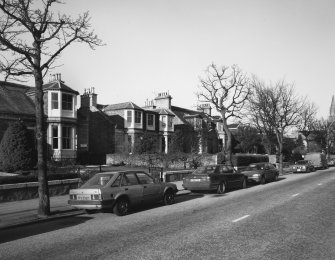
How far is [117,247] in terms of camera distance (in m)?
7.45

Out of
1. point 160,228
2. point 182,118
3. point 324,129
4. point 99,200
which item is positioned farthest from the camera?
point 324,129

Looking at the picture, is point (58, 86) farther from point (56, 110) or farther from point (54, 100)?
point (56, 110)

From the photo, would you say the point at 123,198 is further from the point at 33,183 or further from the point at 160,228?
the point at 33,183

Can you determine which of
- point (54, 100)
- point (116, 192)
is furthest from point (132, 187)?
point (54, 100)

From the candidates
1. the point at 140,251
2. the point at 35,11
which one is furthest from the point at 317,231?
the point at 35,11

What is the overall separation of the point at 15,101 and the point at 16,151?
13419mm

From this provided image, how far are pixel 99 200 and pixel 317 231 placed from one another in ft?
21.2

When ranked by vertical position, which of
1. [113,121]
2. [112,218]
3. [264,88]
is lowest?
[112,218]

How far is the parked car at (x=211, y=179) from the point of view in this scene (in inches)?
695

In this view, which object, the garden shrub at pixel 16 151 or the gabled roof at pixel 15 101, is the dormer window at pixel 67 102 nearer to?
the gabled roof at pixel 15 101

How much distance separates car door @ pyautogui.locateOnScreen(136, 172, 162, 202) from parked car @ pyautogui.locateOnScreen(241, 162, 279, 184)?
11413 mm

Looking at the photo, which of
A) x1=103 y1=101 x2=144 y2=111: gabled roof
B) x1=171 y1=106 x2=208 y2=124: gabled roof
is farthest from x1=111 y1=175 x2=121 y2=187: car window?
x1=171 y1=106 x2=208 y2=124: gabled roof

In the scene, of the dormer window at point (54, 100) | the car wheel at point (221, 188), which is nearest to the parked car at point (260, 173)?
the car wheel at point (221, 188)

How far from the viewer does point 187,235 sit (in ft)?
27.8
